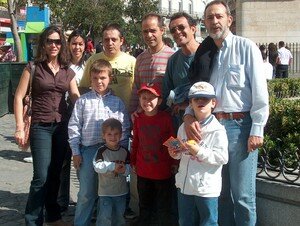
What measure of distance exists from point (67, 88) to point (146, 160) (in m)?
1.15

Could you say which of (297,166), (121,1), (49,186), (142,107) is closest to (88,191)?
(49,186)

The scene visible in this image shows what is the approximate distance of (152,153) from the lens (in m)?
4.81

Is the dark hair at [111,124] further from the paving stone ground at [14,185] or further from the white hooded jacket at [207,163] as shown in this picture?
the paving stone ground at [14,185]

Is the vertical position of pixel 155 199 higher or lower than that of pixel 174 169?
lower

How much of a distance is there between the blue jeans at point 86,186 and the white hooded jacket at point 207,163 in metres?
1.10

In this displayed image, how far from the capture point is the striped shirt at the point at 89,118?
5.01m

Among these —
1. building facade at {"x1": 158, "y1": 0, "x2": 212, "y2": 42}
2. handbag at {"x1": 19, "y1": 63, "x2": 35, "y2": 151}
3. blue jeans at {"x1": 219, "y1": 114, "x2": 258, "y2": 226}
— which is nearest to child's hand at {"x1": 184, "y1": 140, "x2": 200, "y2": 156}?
blue jeans at {"x1": 219, "y1": 114, "x2": 258, "y2": 226}

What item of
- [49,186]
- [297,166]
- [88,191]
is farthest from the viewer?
[49,186]

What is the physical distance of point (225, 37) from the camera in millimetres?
4223

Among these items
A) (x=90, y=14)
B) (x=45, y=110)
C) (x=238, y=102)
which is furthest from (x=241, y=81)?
(x=90, y=14)

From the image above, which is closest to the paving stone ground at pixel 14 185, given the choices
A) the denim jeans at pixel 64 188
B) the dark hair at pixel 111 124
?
the denim jeans at pixel 64 188

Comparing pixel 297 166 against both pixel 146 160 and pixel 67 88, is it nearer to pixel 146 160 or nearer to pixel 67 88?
pixel 146 160

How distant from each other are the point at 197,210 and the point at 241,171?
1.90 feet

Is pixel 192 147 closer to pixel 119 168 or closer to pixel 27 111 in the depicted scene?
pixel 119 168
